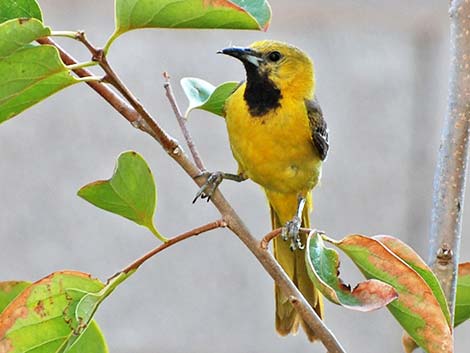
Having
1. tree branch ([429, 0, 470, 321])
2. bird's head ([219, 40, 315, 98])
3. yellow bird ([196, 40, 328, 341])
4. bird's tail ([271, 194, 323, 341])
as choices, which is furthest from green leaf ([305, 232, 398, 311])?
bird's head ([219, 40, 315, 98])

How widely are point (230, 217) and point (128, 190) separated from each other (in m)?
0.11

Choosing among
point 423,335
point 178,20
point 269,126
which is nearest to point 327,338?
point 423,335

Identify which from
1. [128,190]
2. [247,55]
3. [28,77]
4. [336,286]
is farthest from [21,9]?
[247,55]

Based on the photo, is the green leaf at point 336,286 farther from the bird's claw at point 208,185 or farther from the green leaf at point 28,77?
the green leaf at point 28,77

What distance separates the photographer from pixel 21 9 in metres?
0.73

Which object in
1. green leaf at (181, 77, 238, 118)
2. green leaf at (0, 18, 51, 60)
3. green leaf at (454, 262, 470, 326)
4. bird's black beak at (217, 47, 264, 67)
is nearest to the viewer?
green leaf at (0, 18, 51, 60)

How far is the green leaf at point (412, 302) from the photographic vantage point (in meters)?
0.71

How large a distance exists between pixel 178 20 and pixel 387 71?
177 cm

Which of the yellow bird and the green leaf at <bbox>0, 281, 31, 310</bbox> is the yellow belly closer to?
the yellow bird

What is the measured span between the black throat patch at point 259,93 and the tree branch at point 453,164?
0.59 meters

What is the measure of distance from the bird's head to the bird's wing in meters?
0.03

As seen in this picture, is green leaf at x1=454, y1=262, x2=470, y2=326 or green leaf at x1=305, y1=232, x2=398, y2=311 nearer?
green leaf at x1=305, y1=232, x2=398, y2=311

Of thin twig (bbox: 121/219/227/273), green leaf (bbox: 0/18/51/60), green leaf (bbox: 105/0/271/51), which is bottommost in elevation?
thin twig (bbox: 121/219/227/273)

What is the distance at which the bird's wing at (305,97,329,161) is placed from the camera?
4.73 ft
